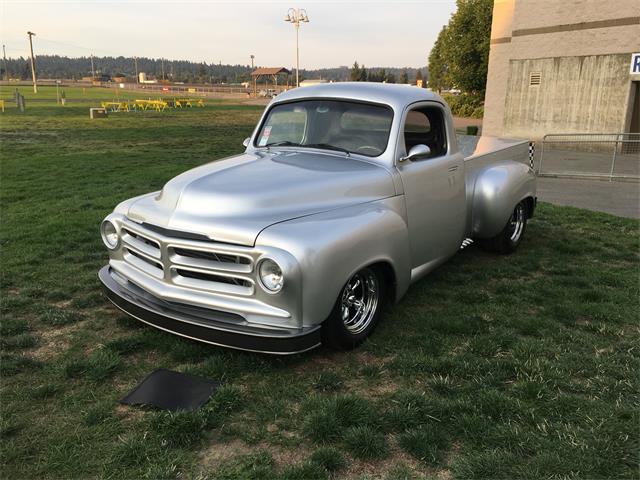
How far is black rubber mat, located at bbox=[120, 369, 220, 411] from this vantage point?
3146 mm

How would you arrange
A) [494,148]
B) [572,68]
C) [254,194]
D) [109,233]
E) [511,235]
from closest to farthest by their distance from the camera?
[254,194] → [109,233] → [494,148] → [511,235] → [572,68]

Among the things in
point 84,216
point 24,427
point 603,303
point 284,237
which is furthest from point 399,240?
point 84,216

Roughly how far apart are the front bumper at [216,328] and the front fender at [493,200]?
2940 millimetres

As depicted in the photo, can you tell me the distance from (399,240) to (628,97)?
16.6 meters

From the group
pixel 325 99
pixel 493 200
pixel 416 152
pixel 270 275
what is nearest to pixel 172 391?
pixel 270 275

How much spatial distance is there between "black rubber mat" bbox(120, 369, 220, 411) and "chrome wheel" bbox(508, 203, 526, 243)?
4400 mm

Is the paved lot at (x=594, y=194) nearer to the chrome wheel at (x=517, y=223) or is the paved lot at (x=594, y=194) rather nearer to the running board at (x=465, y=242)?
the chrome wheel at (x=517, y=223)

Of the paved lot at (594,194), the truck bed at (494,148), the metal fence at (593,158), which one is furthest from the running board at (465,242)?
the metal fence at (593,158)

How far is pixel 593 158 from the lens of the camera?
16219 mm

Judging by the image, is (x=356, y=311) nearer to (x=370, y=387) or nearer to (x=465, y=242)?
(x=370, y=387)

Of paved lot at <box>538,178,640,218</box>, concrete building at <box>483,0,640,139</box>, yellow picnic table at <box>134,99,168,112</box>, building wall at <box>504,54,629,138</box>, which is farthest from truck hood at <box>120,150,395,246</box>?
yellow picnic table at <box>134,99,168,112</box>

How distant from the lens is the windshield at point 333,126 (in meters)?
4.44

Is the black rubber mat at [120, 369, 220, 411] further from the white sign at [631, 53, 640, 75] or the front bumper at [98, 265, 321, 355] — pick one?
the white sign at [631, 53, 640, 75]

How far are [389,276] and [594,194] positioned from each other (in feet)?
27.7
